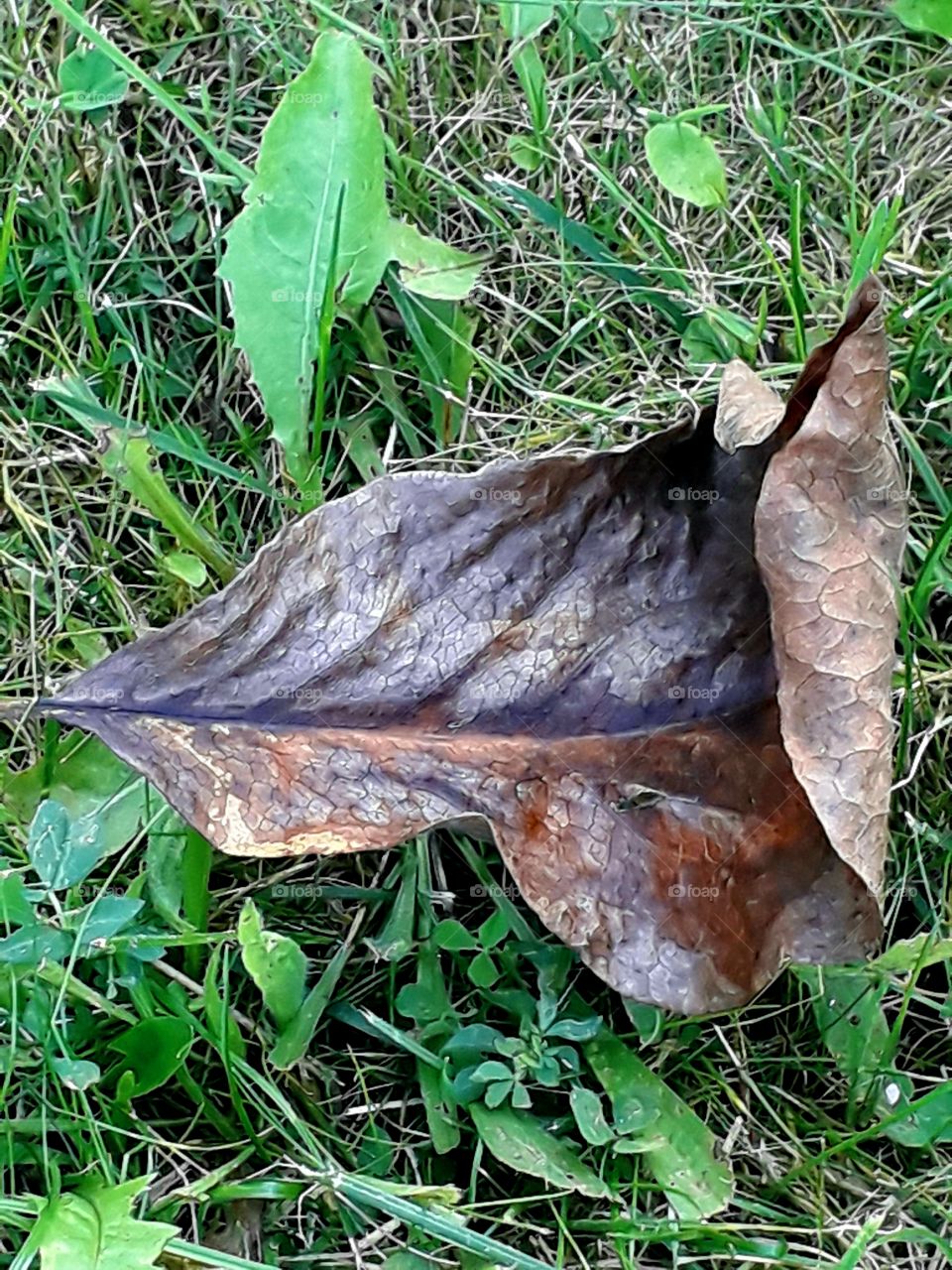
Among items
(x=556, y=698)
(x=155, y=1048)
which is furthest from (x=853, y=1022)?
(x=155, y=1048)

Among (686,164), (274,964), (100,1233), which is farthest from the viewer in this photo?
(686,164)

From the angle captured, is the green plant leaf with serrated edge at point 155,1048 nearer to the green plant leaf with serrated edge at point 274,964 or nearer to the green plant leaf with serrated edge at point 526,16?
the green plant leaf with serrated edge at point 274,964

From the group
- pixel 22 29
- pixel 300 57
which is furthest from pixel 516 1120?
pixel 22 29

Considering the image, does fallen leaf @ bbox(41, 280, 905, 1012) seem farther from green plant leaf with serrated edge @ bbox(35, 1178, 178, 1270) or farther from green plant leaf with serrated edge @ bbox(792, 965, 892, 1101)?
green plant leaf with serrated edge @ bbox(35, 1178, 178, 1270)

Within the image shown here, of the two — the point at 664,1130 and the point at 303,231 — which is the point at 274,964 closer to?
the point at 664,1130

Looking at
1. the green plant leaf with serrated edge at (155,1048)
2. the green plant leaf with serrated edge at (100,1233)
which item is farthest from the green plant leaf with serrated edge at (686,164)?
the green plant leaf with serrated edge at (100,1233)
